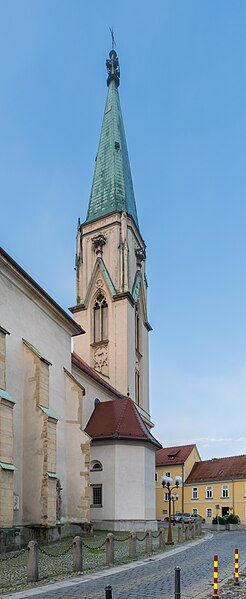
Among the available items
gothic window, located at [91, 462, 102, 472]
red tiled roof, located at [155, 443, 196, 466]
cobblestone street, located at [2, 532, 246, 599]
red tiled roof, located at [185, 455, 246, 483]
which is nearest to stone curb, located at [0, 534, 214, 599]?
cobblestone street, located at [2, 532, 246, 599]

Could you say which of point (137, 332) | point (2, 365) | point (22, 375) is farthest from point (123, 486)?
point (137, 332)

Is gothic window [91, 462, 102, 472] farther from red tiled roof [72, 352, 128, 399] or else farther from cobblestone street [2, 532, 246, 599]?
cobblestone street [2, 532, 246, 599]

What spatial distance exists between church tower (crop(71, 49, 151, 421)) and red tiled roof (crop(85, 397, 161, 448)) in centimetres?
772

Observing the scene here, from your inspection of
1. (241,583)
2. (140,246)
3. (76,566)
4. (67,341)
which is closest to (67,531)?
(67,341)

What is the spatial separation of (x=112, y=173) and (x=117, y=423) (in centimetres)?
2498

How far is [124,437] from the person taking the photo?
3034 cm

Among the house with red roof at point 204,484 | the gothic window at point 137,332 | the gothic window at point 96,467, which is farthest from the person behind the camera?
the house with red roof at point 204,484

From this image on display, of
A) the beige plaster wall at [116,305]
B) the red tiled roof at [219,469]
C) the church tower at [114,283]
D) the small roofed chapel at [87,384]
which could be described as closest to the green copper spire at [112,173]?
the church tower at [114,283]

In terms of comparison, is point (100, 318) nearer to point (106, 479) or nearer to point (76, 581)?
point (106, 479)

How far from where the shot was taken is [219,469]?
59.6 m

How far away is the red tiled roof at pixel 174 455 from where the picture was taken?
6266 cm

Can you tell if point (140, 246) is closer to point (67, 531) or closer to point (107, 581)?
point (67, 531)

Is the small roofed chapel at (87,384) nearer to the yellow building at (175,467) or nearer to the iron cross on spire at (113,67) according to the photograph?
the iron cross on spire at (113,67)

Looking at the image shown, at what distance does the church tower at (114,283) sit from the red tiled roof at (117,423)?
7.72m
